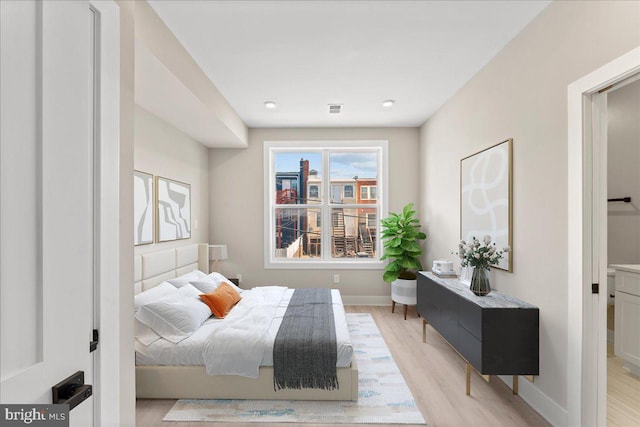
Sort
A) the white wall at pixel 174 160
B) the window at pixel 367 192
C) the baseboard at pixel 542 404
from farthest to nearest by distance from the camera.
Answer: the window at pixel 367 192 → the white wall at pixel 174 160 → the baseboard at pixel 542 404

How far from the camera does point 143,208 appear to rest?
303 cm

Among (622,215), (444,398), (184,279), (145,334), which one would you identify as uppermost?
(622,215)

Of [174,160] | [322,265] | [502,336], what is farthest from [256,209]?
[502,336]

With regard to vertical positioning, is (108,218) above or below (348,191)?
below

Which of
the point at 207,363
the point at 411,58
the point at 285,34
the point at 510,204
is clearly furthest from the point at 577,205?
the point at 207,363

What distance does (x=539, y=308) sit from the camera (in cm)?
213

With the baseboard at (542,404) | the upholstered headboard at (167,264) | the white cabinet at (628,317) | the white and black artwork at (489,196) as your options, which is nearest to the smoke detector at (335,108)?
the white and black artwork at (489,196)

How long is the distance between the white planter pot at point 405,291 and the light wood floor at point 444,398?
30.4 inches

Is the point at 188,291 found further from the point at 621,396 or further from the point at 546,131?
the point at 621,396

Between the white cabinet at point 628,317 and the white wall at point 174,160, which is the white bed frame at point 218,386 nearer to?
the white wall at point 174,160

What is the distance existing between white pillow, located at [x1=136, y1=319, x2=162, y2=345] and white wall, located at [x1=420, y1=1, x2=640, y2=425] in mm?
2747

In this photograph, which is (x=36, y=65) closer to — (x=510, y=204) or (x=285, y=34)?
(x=285, y=34)

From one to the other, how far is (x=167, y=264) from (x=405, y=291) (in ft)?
9.45

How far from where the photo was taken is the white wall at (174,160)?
3037 millimetres
